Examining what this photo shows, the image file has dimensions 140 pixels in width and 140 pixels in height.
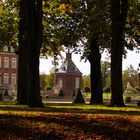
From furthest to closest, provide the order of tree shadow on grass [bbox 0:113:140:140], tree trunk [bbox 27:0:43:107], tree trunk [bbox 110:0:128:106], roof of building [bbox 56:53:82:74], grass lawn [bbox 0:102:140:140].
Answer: roof of building [bbox 56:53:82:74], tree trunk [bbox 110:0:128:106], tree trunk [bbox 27:0:43:107], tree shadow on grass [bbox 0:113:140:140], grass lawn [bbox 0:102:140:140]

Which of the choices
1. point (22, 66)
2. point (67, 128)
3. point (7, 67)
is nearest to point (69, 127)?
point (67, 128)

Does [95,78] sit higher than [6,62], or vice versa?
[6,62]

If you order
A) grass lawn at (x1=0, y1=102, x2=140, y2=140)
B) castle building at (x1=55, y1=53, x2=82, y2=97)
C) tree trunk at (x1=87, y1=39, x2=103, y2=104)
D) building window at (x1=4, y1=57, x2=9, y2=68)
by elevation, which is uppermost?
building window at (x1=4, y1=57, x2=9, y2=68)

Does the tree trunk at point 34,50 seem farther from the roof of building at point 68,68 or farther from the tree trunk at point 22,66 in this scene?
the roof of building at point 68,68

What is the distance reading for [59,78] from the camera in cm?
11669

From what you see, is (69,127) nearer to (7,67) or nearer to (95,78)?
(95,78)

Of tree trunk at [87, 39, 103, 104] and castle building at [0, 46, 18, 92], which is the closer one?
tree trunk at [87, 39, 103, 104]

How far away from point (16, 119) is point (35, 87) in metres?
10.0

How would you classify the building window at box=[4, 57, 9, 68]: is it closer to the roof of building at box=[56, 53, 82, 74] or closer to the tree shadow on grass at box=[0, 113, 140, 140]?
the roof of building at box=[56, 53, 82, 74]

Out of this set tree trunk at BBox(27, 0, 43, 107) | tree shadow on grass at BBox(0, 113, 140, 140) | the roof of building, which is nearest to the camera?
tree shadow on grass at BBox(0, 113, 140, 140)

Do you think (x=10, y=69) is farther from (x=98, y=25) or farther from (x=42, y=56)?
(x=98, y=25)

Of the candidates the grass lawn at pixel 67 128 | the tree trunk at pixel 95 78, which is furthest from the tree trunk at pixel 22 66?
the grass lawn at pixel 67 128

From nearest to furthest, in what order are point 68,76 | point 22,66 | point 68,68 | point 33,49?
point 33,49
point 22,66
point 68,76
point 68,68

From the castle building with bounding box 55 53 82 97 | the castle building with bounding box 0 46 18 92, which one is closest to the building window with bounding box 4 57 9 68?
the castle building with bounding box 0 46 18 92
